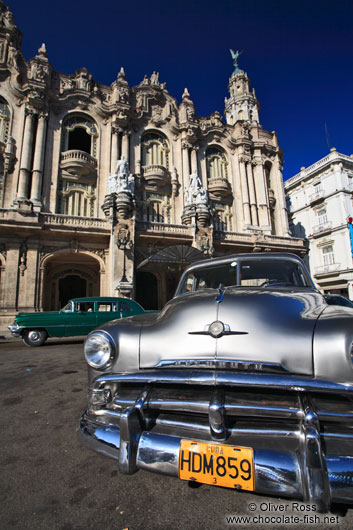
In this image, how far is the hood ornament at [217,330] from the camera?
5.31 ft

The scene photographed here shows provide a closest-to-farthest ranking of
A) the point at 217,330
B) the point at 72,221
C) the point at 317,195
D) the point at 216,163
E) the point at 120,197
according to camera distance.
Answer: the point at 217,330 → the point at 72,221 → the point at 120,197 → the point at 216,163 → the point at 317,195

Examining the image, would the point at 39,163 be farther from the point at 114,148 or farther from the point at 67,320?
the point at 67,320

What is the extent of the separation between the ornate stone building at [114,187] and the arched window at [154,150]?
8cm

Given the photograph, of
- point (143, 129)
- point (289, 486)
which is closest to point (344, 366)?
point (289, 486)

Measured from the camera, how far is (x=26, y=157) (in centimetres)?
1595

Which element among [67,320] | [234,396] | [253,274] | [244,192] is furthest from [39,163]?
[234,396]

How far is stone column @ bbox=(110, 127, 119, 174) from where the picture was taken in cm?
1795

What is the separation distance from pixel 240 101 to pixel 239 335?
33990 mm

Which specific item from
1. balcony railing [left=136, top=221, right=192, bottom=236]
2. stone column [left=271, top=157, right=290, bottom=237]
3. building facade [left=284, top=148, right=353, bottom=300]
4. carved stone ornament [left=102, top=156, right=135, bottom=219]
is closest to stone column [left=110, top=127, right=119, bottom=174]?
carved stone ornament [left=102, top=156, right=135, bottom=219]

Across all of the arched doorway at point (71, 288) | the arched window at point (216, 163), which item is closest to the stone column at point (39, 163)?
the arched doorway at point (71, 288)

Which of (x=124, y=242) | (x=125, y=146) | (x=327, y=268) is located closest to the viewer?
(x=124, y=242)

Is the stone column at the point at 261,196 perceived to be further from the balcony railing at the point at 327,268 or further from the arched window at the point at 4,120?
the arched window at the point at 4,120

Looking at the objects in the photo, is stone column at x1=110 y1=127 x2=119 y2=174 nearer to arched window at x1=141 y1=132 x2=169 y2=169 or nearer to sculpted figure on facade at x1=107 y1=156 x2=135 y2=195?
sculpted figure on facade at x1=107 y1=156 x2=135 y2=195

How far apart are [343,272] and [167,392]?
2642 centimetres
